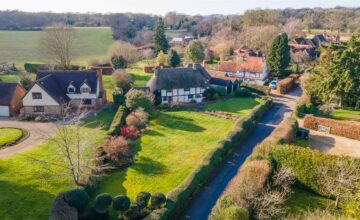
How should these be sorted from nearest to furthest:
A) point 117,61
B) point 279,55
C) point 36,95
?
point 36,95
point 279,55
point 117,61

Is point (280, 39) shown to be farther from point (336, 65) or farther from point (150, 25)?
point (150, 25)

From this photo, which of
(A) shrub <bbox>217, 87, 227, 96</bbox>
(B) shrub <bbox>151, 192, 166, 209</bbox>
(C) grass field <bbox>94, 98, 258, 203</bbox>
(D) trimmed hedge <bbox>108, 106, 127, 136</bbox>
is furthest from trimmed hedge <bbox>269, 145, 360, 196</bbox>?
(A) shrub <bbox>217, 87, 227, 96</bbox>

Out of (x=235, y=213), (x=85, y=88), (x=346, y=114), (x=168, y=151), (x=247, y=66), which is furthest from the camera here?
(x=247, y=66)

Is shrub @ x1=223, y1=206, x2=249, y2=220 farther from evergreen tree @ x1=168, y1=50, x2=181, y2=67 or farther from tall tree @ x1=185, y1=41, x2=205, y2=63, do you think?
tall tree @ x1=185, y1=41, x2=205, y2=63

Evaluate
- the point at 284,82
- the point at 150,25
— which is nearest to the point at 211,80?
the point at 284,82

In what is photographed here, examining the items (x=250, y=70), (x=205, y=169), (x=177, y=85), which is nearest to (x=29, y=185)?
(x=205, y=169)

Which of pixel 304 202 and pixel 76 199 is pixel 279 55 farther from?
pixel 76 199
